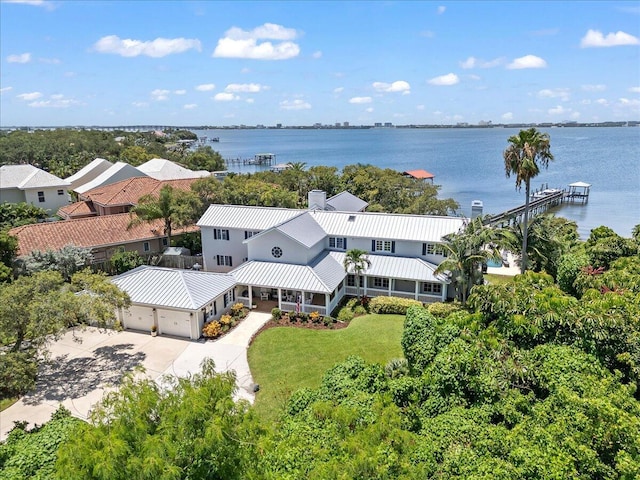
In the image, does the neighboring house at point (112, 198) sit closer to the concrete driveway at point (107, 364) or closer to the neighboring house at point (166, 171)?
the neighboring house at point (166, 171)

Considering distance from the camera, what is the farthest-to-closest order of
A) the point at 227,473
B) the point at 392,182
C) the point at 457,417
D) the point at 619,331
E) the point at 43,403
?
the point at 392,182 < the point at 43,403 < the point at 619,331 < the point at 457,417 < the point at 227,473

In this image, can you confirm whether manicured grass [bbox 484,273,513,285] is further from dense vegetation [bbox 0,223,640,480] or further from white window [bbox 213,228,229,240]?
white window [bbox 213,228,229,240]

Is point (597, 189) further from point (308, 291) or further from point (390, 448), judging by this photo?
point (390, 448)

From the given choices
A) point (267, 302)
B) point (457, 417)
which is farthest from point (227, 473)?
point (267, 302)

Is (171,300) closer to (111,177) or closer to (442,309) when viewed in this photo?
(442,309)

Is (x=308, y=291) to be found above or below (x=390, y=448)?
below
